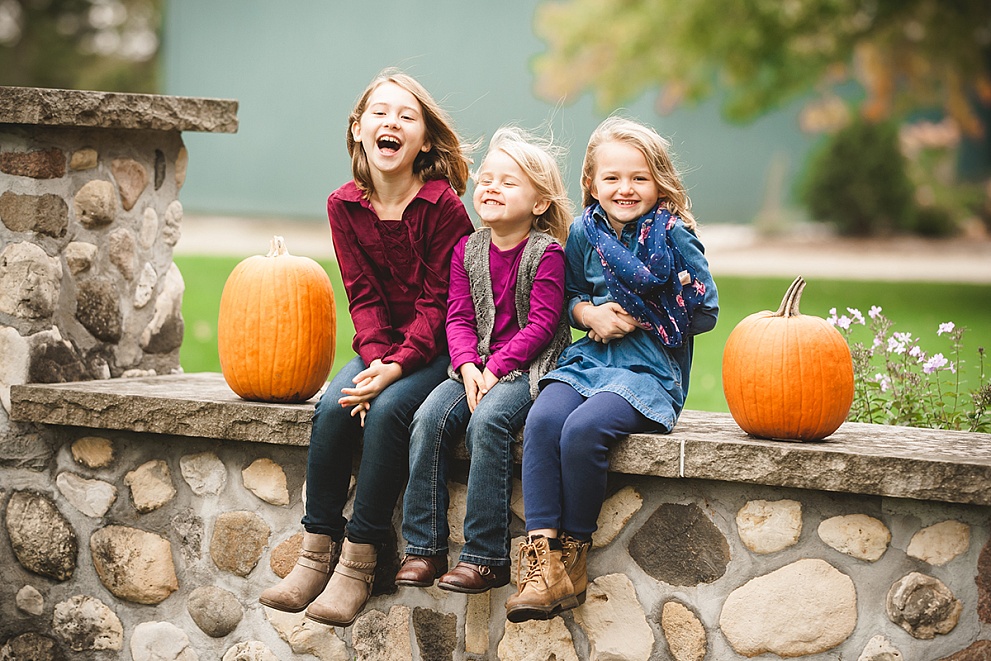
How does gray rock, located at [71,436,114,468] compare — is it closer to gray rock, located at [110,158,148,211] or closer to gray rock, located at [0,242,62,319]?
gray rock, located at [0,242,62,319]

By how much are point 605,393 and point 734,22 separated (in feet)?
34.1

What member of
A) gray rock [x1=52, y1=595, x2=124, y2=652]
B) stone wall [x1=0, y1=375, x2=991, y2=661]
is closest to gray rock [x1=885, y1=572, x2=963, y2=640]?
stone wall [x1=0, y1=375, x2=991, y2=661]

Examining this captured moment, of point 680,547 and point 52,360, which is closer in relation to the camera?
point 680,547

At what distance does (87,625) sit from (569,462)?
1713 mm

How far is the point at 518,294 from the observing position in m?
3.21

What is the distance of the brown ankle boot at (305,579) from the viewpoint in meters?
3.05

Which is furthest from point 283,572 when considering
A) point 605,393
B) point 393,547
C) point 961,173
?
point 961,173

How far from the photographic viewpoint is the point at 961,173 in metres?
17.4

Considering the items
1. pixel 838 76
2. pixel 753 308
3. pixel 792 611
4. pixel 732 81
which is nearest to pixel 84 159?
pixel 792 611

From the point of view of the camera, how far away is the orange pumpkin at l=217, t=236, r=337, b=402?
3328 millimetres

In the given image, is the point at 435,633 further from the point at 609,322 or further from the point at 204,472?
the point at 609,322

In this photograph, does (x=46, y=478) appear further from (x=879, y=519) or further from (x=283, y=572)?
(x=879, y=519)

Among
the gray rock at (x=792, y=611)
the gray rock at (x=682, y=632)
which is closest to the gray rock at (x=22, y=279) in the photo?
the gray rock at (x=682, y=632)

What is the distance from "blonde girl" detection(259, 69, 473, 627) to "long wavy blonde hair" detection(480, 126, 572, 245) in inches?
8.8
